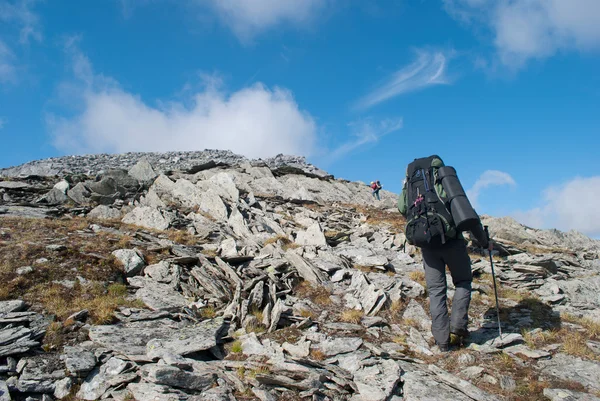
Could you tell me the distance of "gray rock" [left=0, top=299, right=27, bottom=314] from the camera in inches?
331

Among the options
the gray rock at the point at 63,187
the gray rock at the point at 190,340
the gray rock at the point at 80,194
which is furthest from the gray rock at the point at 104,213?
the gray rock at the point at 190,340

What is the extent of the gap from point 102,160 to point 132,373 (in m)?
42.7

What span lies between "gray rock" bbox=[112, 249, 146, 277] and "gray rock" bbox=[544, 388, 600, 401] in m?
10.5

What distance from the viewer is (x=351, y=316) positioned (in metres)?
8.95

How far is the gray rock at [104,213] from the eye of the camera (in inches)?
749

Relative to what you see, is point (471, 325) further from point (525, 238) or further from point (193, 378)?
point (525, 238)

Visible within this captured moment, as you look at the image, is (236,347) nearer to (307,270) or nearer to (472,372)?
(472,372)

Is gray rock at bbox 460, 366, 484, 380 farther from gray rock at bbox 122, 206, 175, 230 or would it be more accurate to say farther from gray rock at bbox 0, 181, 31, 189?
gray rock at bbox 0, 181, 31, 189

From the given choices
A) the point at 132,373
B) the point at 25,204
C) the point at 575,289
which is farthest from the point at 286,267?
the point at 25,204

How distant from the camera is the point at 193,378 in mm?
5910

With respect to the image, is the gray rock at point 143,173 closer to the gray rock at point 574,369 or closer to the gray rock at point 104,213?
the gray rock at point 104,213

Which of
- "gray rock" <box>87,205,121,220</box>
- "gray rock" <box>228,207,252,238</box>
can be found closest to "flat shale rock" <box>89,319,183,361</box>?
"gray rock" <box>228,207,252,238</box>

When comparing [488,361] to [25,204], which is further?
[25,204]

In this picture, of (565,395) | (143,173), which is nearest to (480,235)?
(565,395)
